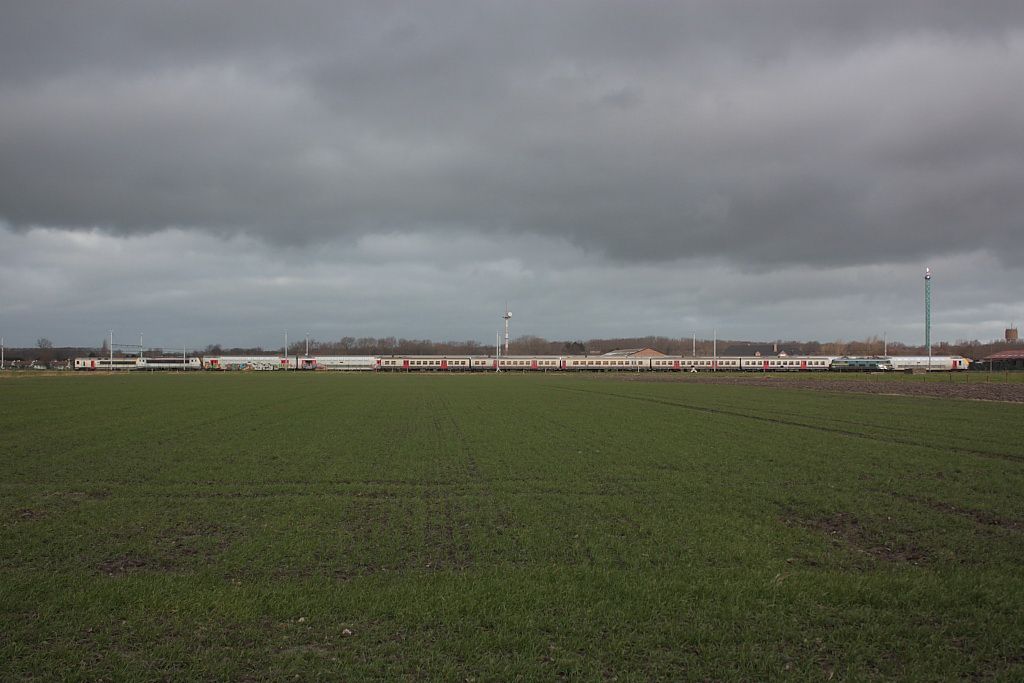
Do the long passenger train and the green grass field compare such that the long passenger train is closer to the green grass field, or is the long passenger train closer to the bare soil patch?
the green grass field

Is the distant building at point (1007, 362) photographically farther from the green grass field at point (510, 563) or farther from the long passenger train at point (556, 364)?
the green grass field at point (510, 563)

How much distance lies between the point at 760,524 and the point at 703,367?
138 metres

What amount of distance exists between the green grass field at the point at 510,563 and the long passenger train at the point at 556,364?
12191 centimetres

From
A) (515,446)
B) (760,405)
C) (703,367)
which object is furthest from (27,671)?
(703,367)

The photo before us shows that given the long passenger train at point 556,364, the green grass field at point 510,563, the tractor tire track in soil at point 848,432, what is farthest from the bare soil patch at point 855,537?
the long passenger train at point 556,364

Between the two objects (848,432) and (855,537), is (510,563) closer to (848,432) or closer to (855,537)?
(855,537)

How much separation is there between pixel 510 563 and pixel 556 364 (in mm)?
138789

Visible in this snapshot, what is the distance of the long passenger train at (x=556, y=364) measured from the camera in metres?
138

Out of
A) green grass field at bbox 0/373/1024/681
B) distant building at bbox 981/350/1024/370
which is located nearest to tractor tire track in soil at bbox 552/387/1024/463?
green grass field at bbox 0/373/1024/681

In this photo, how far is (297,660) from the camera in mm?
5723

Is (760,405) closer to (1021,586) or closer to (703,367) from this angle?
(1021,586)

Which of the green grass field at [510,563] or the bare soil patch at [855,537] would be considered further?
the bare soil patch at [855,537]

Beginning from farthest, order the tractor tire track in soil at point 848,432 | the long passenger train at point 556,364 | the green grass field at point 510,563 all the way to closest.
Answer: the long passenger train at point 556,364 < the tractor tire track in soil at point 848,432 < the green grass field at point 510,563

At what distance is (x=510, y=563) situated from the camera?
8.47 m
